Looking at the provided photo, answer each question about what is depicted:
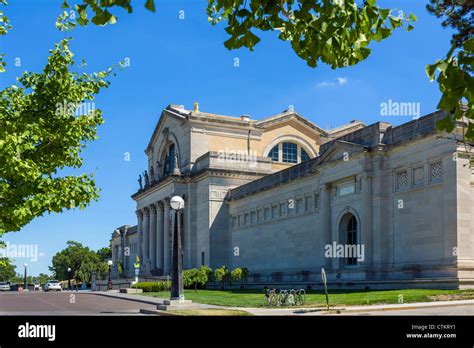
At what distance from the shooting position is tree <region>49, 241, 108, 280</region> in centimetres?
13962

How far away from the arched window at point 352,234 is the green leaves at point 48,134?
86.6ft

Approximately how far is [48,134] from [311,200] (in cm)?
3413

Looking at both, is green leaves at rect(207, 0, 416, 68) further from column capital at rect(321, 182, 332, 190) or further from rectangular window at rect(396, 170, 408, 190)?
column capital at rect(321, 182, 332, 190)

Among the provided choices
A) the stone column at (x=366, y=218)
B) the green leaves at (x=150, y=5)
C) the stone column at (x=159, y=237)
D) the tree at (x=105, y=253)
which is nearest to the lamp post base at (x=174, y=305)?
the stone column at (x=366, y=218)

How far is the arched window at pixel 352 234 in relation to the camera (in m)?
41.9

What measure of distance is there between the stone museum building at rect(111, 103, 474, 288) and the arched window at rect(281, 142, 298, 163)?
138mm

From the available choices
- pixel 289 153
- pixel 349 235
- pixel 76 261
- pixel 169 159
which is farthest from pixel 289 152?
pixel 76 261

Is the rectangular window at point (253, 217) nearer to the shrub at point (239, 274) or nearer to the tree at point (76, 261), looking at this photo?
the shrub at point (239, 274)

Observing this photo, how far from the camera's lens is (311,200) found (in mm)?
49750

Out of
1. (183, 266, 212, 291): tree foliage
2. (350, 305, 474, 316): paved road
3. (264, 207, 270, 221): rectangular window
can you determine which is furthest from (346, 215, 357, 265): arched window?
(350, 305, 474, 316): paved road

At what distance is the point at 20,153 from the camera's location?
16.8 m
